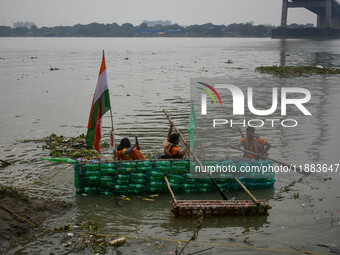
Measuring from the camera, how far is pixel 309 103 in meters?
25.4

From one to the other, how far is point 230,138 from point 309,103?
9766 mm

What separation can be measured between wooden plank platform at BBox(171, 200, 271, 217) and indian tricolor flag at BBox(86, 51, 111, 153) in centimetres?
298

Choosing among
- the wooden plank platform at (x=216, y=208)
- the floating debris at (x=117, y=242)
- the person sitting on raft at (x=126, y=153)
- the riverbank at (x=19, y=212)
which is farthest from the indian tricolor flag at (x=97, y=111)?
the floating debris at (x=117, y=242)

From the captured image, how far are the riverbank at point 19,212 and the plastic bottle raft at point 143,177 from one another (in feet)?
2.89

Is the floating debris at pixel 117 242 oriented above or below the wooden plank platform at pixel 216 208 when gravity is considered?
below

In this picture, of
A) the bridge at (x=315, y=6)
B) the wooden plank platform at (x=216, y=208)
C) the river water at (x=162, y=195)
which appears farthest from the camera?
the bridge at (x=315, y=6)

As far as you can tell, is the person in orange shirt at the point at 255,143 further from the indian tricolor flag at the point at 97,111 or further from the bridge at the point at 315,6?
the bridge at the point at 315,6

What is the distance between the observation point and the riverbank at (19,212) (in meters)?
9.32

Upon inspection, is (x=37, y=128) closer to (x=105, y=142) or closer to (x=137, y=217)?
(x=105, y=142)

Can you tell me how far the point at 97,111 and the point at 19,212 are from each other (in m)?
3.29

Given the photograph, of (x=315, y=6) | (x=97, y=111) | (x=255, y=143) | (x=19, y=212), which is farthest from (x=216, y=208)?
(x=315, y=6)

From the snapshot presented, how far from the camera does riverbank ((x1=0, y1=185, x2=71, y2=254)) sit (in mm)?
9316

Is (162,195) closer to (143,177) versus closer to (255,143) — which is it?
(143,177)

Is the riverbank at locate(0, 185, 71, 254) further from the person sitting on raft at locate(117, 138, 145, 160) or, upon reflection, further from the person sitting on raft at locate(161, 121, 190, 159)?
the person sitting on raft at locate(161, 121, 190, 159)
